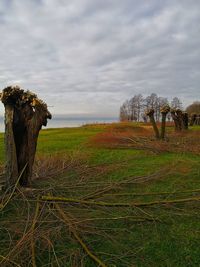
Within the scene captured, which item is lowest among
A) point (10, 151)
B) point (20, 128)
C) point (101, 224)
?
point (101, 224)

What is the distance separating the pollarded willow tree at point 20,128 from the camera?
214 inches

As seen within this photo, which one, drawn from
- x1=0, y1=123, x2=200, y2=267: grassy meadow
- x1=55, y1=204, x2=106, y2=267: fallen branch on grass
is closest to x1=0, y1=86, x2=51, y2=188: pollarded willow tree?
x1=0, y1=123, x2=200, y2=267: grassy meadow

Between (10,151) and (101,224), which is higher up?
(10,151)

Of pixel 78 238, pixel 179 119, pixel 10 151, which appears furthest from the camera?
pixel 179 119

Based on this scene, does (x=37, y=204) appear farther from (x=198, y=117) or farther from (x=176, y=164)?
(x=198, y=117)

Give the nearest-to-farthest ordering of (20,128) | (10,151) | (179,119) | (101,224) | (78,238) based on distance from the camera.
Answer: (78,238), (101,224), (10,151), (20,128), (179,119)

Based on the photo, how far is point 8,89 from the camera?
5422 mm

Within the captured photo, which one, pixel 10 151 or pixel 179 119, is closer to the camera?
pixel 10 151

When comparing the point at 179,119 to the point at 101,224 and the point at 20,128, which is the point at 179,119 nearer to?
the point at 20,128

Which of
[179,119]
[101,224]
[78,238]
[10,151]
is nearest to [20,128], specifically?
[10,151]

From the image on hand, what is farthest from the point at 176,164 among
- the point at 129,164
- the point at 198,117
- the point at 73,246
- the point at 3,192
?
the point at 198,117

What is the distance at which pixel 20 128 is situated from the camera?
5.71 m

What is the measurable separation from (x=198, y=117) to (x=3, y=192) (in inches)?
1215

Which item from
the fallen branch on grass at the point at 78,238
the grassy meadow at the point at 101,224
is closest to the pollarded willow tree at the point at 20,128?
the grassy meadow at the point at 101,224
